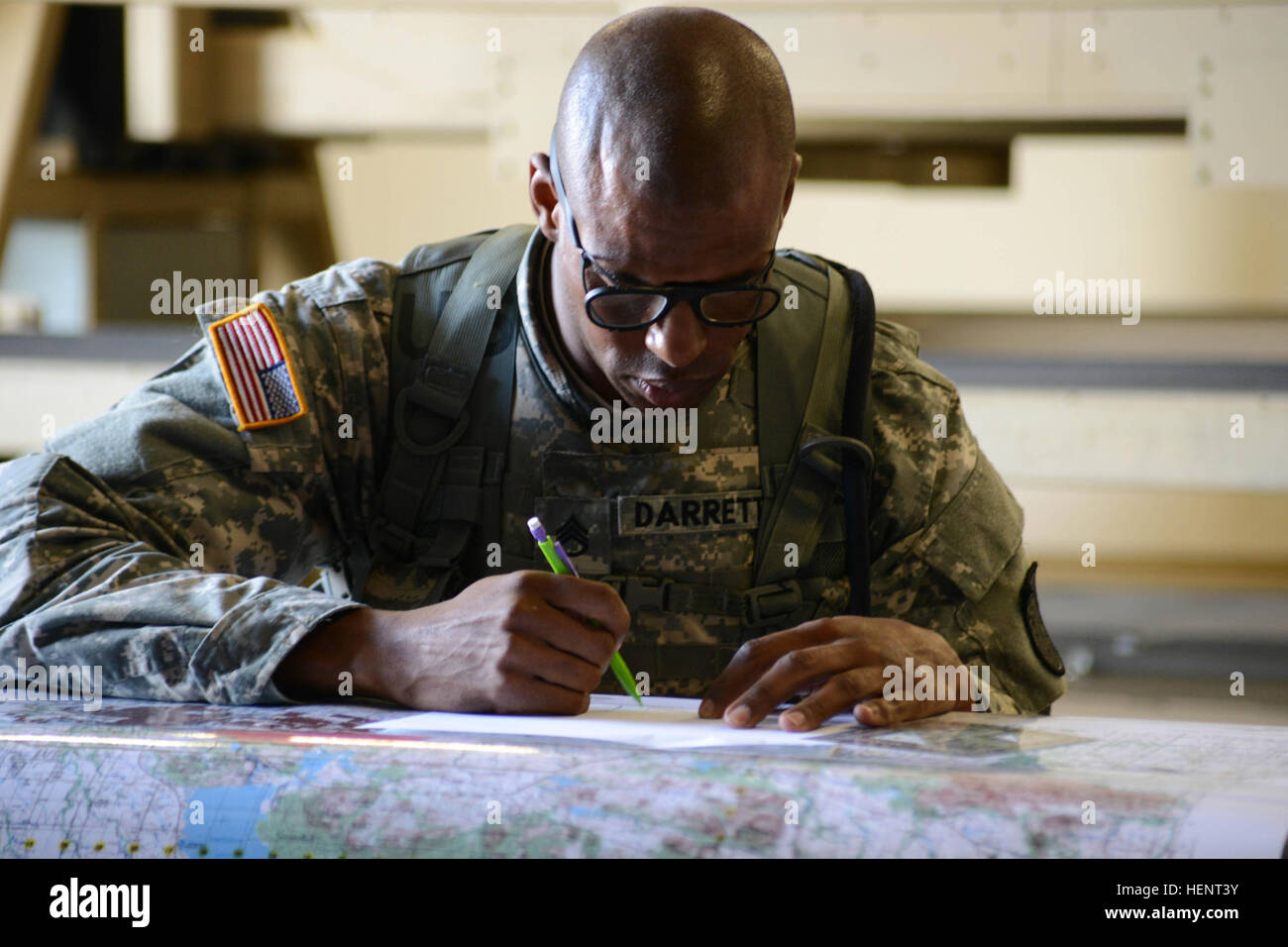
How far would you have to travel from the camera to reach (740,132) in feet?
5.02

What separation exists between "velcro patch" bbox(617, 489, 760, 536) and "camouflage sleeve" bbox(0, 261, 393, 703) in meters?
0.35

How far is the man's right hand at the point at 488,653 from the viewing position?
1.33 m

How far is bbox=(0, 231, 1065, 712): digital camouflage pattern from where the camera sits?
1.64 metres

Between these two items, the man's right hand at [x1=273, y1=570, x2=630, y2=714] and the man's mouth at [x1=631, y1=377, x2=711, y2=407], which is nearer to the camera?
the man's right hand at [x1=273, y1=570, x2=630, y2=714]

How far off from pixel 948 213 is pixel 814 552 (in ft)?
14.2

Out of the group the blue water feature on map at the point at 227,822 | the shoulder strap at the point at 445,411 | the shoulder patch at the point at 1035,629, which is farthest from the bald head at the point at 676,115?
the blue water feature on map at the point at 227,822

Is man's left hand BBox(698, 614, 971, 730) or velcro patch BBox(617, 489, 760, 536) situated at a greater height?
velcro patch BBox(617, 489, 760, 536)

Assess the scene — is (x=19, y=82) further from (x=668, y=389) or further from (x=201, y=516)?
A: (x=668, y=389)

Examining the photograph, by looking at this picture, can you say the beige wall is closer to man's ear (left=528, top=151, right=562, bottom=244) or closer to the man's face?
man's ear (left=528, top=151, right=562, bottom=244)

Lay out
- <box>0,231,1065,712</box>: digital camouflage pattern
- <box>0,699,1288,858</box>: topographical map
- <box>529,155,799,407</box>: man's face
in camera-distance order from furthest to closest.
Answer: <box>0,231,1065,712</box>: digital camouflage pattern < <box>529,155,799,407</box>: man's face < <box>0,699,1288,858</box>: topographical map

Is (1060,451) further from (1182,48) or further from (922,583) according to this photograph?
(922,583)

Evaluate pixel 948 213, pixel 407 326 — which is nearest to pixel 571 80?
pixel 407 326

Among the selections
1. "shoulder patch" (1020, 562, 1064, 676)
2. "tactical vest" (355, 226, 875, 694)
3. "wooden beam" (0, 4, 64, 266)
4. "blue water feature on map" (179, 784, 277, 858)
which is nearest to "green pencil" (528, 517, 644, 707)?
"tactical vest" (355, 226, 875, 694)

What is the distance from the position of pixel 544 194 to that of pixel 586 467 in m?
0.35
